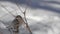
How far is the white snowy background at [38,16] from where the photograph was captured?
44.9 inches

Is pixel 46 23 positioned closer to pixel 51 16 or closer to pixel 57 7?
pixel 51 16

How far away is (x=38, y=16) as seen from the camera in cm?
127

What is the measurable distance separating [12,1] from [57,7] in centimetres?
44

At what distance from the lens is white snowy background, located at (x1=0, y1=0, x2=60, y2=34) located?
1140 mm

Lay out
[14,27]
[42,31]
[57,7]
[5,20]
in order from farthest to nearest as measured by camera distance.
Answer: [57,7] → [5,20] → [42,31] → [14,27]

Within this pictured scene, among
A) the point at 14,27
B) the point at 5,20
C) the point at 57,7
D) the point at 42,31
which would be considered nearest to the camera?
the point at 14,27

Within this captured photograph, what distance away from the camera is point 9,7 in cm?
136

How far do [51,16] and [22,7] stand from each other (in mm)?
276

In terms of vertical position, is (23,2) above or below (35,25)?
above

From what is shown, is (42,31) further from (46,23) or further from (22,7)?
(22,7)

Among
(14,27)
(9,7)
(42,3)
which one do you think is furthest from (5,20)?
(42,3)

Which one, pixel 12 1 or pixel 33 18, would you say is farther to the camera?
pixel 12 1

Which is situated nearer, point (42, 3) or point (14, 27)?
point (14, 27)

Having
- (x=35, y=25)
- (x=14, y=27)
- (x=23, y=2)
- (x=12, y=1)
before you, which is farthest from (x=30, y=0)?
(x=14, y=27)
